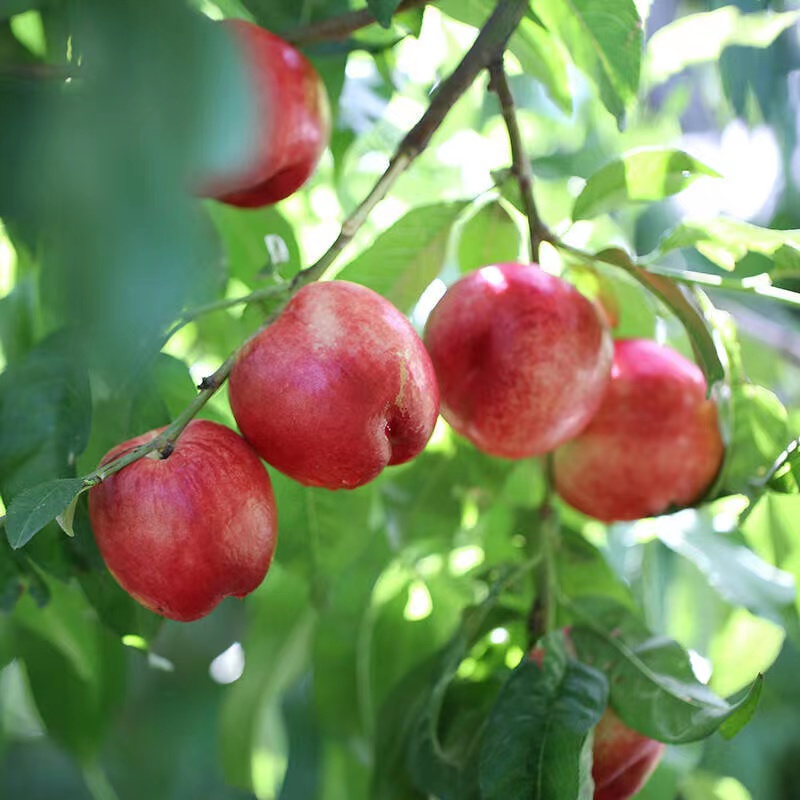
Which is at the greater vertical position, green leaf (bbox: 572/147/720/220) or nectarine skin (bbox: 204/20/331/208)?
nectarine skin (bbox: 204/20/331/208)

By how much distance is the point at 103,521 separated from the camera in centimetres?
62

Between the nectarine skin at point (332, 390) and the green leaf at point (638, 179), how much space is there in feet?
0.83

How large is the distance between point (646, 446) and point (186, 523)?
0.41 meters

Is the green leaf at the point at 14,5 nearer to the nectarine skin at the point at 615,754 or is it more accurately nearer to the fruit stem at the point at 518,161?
the fruit stem at the point at 518,161

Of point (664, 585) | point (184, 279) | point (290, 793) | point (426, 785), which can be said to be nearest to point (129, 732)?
point (290, 793)

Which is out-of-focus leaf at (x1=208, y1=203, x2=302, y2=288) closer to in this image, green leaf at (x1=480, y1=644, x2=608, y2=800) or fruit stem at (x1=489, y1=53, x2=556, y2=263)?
fruit stem at (x1=489, y1=53, x2=556, y2=263)

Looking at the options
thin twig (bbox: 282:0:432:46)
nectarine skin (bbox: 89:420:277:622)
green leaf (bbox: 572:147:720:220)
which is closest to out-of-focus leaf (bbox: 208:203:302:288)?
thin twig (bbox: 282:0:432:46)

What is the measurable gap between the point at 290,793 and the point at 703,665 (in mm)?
1239

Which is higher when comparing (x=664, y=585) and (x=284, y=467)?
(x=284, y=467)

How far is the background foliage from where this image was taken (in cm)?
32

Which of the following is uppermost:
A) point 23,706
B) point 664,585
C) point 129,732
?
point 664,585

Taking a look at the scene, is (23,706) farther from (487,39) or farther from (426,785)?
(487,39)

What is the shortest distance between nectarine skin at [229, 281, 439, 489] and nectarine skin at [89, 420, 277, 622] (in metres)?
0.03

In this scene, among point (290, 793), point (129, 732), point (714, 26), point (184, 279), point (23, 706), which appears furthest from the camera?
point (129, 732)
